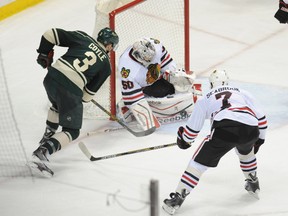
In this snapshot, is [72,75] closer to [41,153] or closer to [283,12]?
[41,153]

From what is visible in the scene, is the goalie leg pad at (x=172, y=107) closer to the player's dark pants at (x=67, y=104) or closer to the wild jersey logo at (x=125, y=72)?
the wild jersey logo at (x=125, y=72)

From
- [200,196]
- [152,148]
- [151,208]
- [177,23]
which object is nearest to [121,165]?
[152,148]

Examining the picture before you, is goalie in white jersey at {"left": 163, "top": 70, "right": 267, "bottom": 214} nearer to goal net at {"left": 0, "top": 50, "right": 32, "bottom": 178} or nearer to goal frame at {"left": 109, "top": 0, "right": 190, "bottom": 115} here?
goal net at {"left": 0, "top": 50, "right": 32, "bottom": 178}

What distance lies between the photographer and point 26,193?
5.54 meters

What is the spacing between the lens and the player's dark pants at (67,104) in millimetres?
5793

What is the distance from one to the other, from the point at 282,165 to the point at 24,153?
151 cm

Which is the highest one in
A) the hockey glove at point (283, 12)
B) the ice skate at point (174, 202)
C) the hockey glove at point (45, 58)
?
the hockey glove at point (45, 58)

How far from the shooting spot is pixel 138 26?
262 inches

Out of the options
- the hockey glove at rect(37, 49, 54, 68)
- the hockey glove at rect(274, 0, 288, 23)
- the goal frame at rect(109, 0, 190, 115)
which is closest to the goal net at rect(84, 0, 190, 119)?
the goal frame at rect(109, 0, 190, 115)

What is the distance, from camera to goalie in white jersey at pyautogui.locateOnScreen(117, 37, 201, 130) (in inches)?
240

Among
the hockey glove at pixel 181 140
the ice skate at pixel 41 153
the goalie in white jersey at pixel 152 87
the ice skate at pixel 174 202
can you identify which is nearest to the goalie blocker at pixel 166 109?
the goalie in white jersey at pixel 152 87

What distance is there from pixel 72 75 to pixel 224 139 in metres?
1.15

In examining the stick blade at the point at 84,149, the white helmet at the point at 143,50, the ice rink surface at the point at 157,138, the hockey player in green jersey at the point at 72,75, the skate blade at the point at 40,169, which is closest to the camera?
the ice rink surface at the point at 157,138

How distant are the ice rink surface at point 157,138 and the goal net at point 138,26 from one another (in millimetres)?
202
